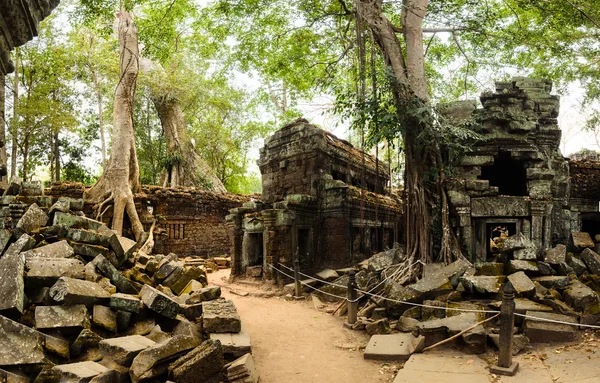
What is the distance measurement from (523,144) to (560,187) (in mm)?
1223

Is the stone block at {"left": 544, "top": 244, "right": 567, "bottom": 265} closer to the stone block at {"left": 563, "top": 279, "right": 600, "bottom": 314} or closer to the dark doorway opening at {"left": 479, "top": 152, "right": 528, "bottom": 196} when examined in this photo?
the stone block at {"left": 563, "top": 279, "right": 600, "bottom": 314}

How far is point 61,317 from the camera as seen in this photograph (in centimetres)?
470

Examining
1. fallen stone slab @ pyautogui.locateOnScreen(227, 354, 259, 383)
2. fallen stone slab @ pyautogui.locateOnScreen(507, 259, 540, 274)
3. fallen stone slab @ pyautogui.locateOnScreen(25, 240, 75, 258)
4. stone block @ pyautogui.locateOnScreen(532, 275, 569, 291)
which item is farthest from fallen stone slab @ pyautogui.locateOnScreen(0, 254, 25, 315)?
stone block @ pyautogui.locateOnScreen(532, 275, 569, 291)

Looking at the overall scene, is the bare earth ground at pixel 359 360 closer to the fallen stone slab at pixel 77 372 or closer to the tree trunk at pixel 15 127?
the fallen stone slab at pixel 77 372

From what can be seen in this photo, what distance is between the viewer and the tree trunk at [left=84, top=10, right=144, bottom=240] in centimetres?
1252

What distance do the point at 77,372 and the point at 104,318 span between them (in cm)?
120

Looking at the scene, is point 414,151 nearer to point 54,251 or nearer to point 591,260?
point 591,260

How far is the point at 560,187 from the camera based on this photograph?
29.3 ft

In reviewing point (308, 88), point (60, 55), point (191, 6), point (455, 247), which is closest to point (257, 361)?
point (455, 247)

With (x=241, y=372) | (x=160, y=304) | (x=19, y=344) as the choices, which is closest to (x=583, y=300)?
(x=241, y=372)

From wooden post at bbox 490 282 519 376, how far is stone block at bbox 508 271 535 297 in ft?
6.06

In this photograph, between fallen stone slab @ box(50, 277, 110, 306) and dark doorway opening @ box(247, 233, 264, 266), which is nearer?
fallen stone slab @ box(50, 277, 110, 306)

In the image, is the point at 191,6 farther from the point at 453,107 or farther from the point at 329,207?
the point at 453,107

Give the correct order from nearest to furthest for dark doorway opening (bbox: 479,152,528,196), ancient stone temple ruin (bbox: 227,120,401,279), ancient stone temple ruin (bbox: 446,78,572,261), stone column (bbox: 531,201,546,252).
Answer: stone column (bbox: 531,201,546,252)
ancient stone temple ruin (bbox: 446,78,572,261)
dark doorway opening (bbox: 479,152,528,196)
ancient stone temple ruin (bbox: 227,120,401,279)
